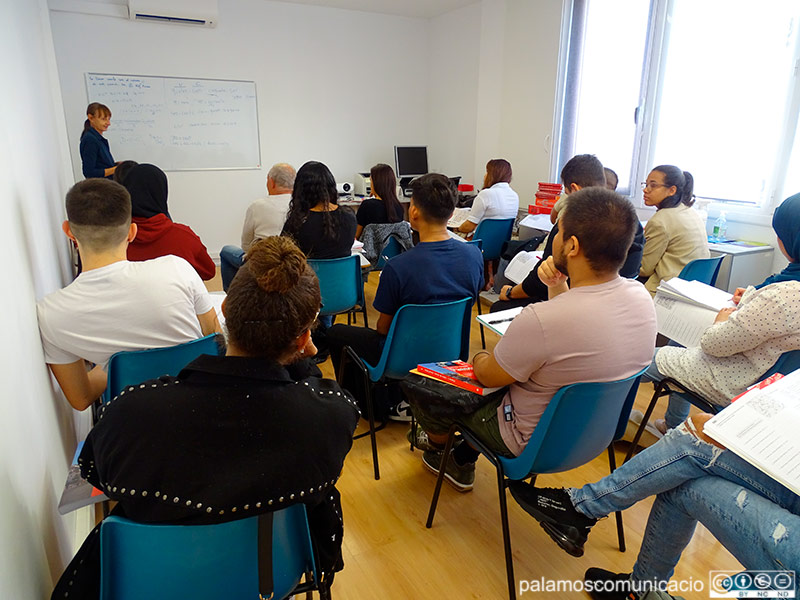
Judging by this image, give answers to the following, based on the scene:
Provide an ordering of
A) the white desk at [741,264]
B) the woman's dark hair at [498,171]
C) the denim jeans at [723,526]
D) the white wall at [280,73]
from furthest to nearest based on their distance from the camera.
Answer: the white wall at [280,73], the woman's dark hair at [498,171], the white desk at [741,264], the denim jeans at [723,526]

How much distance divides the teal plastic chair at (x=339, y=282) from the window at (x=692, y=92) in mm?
2895

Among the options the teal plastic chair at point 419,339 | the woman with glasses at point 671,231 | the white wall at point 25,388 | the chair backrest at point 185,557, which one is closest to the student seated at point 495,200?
the woman with glasses at point 671,231

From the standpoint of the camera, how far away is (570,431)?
1459 millimetres

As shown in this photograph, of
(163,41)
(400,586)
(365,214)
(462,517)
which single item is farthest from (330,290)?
A: (163,41)

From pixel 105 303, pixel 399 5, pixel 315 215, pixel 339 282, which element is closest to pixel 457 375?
pixel 105 303

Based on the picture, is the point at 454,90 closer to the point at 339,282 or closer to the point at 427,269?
the point at 339,282

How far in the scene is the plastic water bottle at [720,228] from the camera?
11.9ft

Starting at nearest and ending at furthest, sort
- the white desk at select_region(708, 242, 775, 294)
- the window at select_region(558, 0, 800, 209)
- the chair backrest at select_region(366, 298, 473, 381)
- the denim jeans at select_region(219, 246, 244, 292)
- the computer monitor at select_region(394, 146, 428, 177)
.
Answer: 1. the chair backrest at select_region(366, 298, 473, 381)
2. the white desk at select_region(708, 242, 775, 294)
3. the window at select_region(558, 0, 800, 209)
4. the denim jeans at select_region(219, 246, 244, 292)
5. the computer monitor at select_region(394, 146, 428, 177)

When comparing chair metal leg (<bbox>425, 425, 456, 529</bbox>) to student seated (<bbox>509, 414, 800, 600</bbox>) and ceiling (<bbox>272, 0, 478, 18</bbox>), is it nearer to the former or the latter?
student seated (<bbox>509, 414, 800, 600</bbox>)

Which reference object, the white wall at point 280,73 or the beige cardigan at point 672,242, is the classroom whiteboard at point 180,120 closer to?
the white wall at point 280,73

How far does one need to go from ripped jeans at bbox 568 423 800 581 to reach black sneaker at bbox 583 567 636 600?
99mm

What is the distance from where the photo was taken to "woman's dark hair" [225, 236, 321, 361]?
990mm

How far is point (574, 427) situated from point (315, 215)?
194 centimetres

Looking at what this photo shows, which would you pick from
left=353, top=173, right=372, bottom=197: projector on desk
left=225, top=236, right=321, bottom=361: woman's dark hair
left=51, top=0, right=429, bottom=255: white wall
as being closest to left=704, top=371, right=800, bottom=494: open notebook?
left=225, top=236, right=321, bottom=361: woman's dark hair
